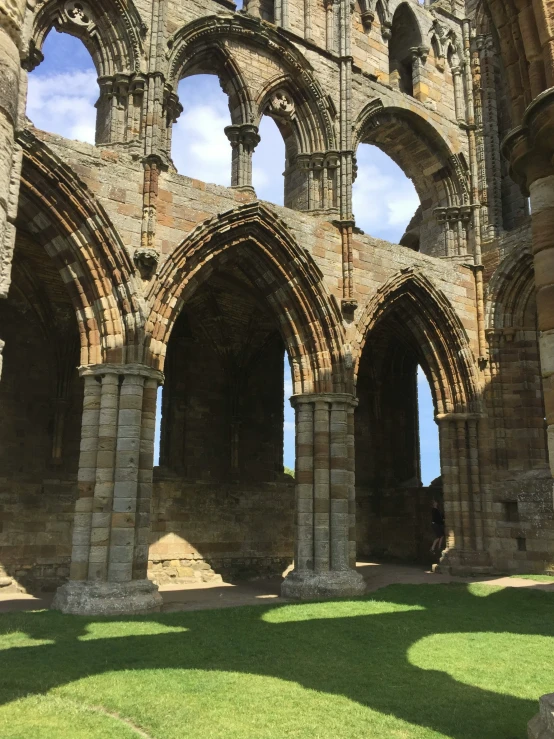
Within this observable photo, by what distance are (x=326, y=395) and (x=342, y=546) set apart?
8.25 ft

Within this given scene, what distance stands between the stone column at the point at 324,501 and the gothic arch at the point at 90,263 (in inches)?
134

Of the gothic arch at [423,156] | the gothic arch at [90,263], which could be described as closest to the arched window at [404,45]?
the gothic arch at [423,156]

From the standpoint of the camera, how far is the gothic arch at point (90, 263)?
9.78 meters

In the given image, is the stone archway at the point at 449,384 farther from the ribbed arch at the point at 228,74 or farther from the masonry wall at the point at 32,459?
the masonry wall at the point at 32,459

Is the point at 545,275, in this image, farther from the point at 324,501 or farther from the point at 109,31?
the point at 109,31

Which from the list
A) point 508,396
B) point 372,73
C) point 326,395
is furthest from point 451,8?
point 326,395

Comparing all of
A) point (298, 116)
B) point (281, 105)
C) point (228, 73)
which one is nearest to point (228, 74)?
point (228, 73)

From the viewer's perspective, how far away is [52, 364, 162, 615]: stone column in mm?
8977

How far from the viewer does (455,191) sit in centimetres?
1541

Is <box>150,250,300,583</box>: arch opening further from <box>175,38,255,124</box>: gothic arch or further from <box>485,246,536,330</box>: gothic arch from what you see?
<box>485,246,536,330</box>: gothic arch

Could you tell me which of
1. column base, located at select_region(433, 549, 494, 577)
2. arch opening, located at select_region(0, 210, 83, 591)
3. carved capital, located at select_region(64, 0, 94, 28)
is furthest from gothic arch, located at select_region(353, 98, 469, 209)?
column base, located at select_region(433, 549, 494, 577)

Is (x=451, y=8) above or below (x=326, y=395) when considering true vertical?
above

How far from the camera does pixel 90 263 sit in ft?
32.5

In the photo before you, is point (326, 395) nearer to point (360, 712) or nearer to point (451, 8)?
point (360, 712)
